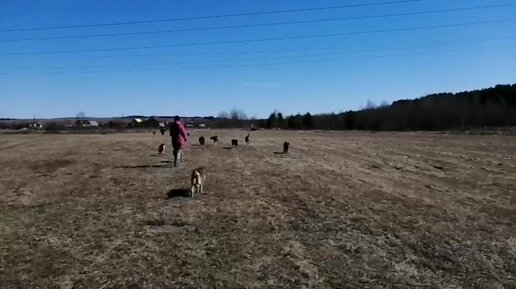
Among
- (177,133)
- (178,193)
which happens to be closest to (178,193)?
(178,193)

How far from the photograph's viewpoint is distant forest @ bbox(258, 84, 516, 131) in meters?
128

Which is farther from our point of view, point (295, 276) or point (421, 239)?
point (421, 239)

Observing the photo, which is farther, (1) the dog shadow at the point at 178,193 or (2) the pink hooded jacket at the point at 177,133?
(2) the pink hooded jacket at the point at 177,133

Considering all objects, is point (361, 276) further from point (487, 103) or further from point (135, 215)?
point (487, 103)

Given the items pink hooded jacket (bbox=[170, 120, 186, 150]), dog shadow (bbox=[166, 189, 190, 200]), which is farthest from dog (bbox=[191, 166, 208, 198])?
pink hooded jacket (bbox=[170, 120, 186, 150])

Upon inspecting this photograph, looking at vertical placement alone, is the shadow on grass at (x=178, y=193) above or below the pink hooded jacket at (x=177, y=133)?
below

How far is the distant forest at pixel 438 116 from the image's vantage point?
128 m

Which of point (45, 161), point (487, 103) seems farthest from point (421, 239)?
point (487, 103)

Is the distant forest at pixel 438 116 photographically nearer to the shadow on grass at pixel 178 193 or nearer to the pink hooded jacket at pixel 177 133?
the pink hooded jacket at pixel 177 133

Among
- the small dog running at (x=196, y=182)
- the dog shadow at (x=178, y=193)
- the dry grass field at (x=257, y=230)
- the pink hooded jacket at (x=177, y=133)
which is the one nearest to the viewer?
the dry grass field at (x=257, y=230)

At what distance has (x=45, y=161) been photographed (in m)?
30.4

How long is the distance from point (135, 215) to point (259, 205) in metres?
3.61

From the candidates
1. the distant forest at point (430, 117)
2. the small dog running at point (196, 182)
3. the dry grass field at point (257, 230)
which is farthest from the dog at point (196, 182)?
the distant forest at point (430, 117)

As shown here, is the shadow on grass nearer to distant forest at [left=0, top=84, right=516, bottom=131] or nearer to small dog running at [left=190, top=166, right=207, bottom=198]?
small dog running at [left=190, top=166, right=207, bottom=198]
